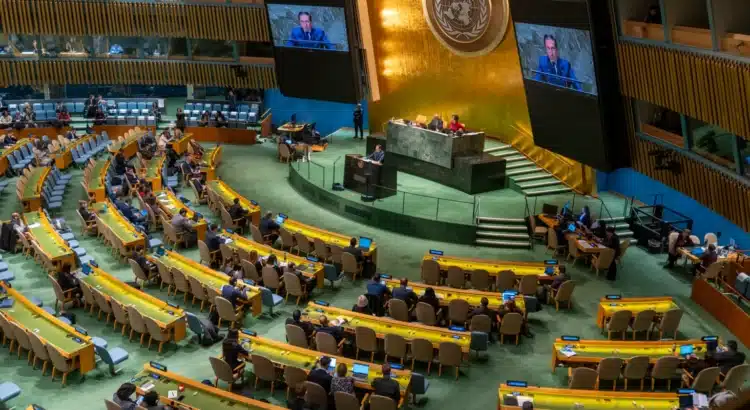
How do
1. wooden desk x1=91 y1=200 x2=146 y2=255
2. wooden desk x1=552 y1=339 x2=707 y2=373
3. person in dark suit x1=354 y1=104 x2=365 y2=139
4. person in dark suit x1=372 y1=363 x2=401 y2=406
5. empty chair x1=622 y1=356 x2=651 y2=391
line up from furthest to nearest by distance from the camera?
person in dark suit x1=354 y1=104 x2=365 y2=139, wooden desk x1=91 y1=200 x2=146 y2=255, wooden desk x1=552 y1=339 x2=707 y2=373, empty chair x1=622 y1=356 x2=651 y2=391, person in dark suit x1=372 y1=363 x2=401 y2=406

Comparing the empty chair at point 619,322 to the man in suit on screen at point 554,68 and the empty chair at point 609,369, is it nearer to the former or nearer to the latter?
the empty chair at point 609,369

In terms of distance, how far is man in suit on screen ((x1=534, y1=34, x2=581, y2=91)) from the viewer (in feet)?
60.9

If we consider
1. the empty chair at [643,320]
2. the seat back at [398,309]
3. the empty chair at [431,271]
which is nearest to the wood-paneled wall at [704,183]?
the empty chair at [643,320]

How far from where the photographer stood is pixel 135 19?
34.0 metres

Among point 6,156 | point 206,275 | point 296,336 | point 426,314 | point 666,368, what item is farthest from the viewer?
point 6,156

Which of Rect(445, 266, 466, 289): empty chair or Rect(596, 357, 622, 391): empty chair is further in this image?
Rect(445, 266, 466, 289): empty chair

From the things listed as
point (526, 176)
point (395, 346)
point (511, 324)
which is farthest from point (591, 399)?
point (526, 176)

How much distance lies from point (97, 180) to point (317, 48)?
797cm

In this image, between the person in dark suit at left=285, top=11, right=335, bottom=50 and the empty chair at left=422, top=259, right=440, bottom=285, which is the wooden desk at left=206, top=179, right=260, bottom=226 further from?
the empty chair at left=422, top=259, right=440, bottom=285

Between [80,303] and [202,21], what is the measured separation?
19.5m

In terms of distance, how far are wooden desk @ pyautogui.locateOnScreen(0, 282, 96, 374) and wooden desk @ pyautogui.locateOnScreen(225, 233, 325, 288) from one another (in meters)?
4.69

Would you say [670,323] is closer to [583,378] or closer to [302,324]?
[583,378]

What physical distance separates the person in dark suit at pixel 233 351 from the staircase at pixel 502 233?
958cm

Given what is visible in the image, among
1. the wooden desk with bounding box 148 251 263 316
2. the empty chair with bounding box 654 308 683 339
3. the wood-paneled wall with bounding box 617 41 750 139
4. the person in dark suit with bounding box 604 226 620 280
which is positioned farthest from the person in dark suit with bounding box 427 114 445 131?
the empty chair with bounding box 654 308 683 339
